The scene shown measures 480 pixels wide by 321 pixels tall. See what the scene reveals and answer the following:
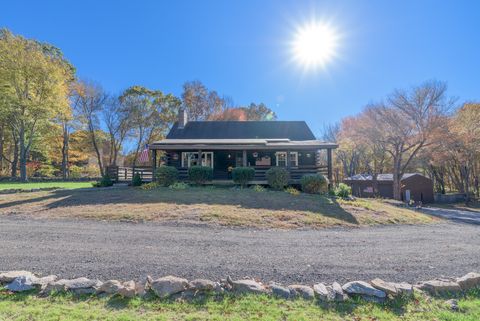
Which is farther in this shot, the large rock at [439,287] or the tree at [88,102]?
the tree at [88,102]

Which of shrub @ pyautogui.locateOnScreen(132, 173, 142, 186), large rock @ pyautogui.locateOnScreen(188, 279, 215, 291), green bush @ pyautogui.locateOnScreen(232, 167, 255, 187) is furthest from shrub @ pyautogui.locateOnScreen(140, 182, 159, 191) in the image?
large rock @ pyautogui.locateOnScreen(188, 279, 215, 291)

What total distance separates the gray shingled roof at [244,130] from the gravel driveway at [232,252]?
1406 centimetres

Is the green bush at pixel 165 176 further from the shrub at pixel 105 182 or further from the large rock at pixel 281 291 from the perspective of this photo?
the large rock at pixel 281 291

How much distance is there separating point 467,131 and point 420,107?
569cm

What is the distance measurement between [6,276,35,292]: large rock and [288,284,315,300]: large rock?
3850mm

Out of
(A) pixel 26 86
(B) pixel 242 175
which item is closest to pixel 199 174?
(B) pixel 242 175

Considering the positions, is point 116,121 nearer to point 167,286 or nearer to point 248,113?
point 248,113

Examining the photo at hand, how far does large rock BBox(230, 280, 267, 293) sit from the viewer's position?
3707mm

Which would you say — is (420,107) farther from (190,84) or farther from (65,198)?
(190,84)

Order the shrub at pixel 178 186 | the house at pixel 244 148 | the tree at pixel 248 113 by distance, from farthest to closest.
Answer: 1. the tree at pixel 248 113
2. the house at pixel 244 148
3. the shrub at pixel 178 186

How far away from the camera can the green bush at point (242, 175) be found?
1568cm

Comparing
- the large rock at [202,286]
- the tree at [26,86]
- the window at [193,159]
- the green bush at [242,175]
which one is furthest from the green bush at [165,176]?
the tree at [26,86]

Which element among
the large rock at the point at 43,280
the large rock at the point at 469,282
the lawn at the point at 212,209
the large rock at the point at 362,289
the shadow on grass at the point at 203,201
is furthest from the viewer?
the shadow on grass at the point at 203,201

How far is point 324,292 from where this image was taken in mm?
3648
